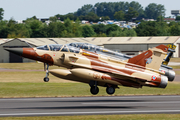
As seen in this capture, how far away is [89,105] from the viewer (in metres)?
28.4

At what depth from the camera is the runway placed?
25125 millimetres

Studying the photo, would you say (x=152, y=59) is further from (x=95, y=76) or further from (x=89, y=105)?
(x=89, y=105)

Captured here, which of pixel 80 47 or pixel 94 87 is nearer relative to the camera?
pixel 94 87

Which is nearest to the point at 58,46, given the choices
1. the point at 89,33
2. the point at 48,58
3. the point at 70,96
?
the point at 48,58

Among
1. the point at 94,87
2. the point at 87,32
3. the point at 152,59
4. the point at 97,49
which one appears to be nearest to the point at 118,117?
the point at 94,87

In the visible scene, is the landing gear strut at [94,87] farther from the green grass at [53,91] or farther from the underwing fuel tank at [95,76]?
the green grass at [53,91]

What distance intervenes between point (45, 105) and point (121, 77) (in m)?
7.18

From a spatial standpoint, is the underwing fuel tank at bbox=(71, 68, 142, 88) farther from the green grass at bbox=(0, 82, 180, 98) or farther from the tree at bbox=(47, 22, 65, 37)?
the tree at bbox=(47, 22, 65, 37)

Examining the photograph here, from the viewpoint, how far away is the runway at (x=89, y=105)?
2512 cm

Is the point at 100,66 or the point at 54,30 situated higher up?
the point at 54,30

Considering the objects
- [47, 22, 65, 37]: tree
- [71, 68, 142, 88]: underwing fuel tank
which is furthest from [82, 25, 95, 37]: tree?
[71, 68, 142, 88]: underwing fuel tank

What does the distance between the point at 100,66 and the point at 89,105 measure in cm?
362

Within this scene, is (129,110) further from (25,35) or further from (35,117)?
(25,35)

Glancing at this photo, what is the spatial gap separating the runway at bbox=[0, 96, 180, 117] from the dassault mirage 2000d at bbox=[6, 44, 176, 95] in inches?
69.8
